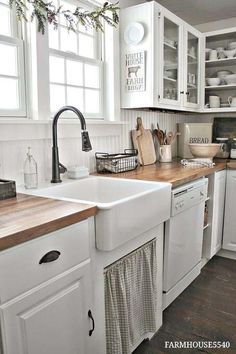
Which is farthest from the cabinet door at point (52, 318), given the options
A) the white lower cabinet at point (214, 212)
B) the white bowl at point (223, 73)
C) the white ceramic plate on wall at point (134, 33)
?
the white bowl at point (223, 73)

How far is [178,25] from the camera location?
2.67m

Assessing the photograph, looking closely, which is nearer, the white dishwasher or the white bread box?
the white dishwasher

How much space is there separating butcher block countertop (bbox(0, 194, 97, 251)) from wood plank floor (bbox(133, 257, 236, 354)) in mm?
1014

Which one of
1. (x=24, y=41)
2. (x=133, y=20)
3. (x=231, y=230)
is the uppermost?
(x=133, y=20)

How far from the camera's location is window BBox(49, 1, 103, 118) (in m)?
2.06

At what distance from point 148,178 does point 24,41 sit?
1.10 metres

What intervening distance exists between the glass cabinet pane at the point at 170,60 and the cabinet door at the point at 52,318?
5.95ft

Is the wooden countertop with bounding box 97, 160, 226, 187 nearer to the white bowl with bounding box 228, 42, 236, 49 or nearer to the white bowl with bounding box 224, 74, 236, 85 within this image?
the white bowl with bounding box 224, 74, 236, 85

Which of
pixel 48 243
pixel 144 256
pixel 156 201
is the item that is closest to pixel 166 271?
pixel 144 256

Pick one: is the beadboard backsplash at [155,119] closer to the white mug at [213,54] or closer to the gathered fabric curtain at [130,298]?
the white mug at [213,54]

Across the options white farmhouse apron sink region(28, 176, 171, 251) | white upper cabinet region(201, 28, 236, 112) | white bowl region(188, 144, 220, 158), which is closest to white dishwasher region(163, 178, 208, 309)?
white farmhouse apron sink region(28, 176, 171, 251)

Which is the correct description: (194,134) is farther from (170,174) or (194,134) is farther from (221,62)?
(170,174)

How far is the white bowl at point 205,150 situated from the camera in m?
2.95

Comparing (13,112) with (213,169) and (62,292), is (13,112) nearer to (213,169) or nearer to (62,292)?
(62,292)
